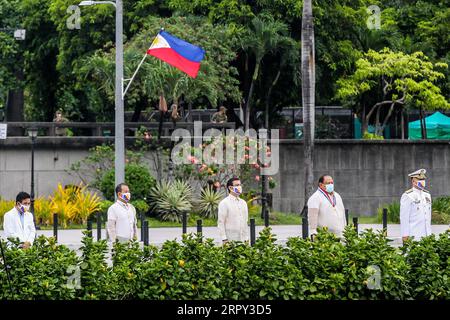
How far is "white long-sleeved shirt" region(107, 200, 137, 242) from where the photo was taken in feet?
56.2

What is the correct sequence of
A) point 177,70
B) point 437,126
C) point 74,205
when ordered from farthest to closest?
point 437,126, point 177,70, point 74,205

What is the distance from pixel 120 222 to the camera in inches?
675

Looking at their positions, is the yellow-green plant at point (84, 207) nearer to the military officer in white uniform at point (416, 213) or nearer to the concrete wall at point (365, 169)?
the concrete wall at point (365, 169)

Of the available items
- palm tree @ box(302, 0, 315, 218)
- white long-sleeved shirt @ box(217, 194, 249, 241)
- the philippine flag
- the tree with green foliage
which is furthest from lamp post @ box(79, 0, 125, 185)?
Result: white long-sleeved shirt @ box(217, 194, 249, 241)

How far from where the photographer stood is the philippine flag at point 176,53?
105 feet

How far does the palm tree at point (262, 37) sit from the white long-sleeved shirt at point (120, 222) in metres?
23.0

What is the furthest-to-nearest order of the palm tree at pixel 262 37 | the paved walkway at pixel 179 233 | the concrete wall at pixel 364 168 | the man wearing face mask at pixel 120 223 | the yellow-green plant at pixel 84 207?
the concrete wall at pixel 364 168 → the palm tree at pixel 262 37 → the yellow-green plant at pixel 84 207 → the paved walkway at pixel 179 233 → the man wearing face mask at pixel 120 223

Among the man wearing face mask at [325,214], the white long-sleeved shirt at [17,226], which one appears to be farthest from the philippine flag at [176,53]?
the white long-sleeved shirt at [17,226]

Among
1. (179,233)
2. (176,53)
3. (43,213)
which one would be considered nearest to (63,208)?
(43,213)

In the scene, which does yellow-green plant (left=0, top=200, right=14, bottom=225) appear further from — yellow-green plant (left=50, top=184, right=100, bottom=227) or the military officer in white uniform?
the military officer in white uniform

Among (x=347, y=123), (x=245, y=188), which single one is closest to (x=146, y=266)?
(x=245, y=188)

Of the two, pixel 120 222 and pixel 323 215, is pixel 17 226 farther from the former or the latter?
pixel 323 215

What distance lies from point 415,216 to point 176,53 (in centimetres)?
1468

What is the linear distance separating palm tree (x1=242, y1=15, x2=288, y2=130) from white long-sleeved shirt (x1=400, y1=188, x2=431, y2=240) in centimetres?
2148
